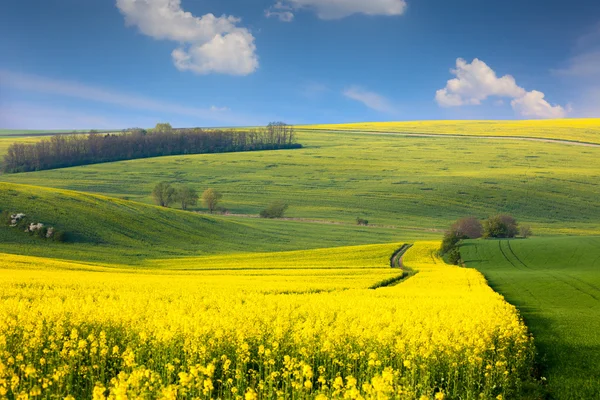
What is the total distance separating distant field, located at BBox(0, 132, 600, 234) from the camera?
276ft

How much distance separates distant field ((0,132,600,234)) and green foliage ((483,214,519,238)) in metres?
13.8

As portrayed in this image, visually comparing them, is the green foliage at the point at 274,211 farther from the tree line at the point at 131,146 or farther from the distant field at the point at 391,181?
the tree line at the point at 131,146

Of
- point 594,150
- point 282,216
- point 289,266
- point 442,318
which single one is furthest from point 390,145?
point 442,318

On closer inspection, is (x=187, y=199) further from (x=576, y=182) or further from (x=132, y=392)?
(x=132, y=392)

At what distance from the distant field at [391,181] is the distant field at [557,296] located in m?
27.6

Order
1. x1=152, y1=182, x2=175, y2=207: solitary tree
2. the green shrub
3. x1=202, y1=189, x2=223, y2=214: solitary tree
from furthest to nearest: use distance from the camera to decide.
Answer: x1=202, y1=189, x2=223, y2=214: solitary tree, x1=152, y1=182, x2=175, y2=207: solitary tree, the green shrub

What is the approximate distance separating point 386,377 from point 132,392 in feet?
9.79

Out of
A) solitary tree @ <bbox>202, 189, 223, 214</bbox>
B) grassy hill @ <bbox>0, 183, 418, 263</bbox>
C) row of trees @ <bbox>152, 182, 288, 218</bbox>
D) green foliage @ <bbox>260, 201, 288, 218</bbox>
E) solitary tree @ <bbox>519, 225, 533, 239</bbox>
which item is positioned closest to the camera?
grassy hill @ <bbox>0, 183, 418, 263</bbox>

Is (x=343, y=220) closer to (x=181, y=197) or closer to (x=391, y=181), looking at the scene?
(x=181, y=197)

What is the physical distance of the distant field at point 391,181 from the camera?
276ft

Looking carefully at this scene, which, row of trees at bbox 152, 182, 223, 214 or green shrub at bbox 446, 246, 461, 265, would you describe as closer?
green shrub at bbox 446, 246, 461, 265

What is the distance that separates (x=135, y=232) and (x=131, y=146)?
82241 millimetres

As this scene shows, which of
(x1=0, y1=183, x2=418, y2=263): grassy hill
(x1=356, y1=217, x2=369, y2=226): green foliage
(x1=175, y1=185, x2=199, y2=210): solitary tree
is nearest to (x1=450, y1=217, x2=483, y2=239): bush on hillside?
(x1=0, y1=183, x2=418, y2=263): grassy hill

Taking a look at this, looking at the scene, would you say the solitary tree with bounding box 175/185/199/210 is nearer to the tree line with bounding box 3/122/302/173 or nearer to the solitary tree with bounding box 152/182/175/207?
the solitary tree with bounding box 152/182/175/207
